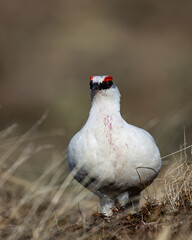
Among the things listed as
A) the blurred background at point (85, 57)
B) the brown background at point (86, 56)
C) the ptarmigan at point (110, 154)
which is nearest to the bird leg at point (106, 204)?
the ptarmigan at point (110, 154)

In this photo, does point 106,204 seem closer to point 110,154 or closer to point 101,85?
point 110,154

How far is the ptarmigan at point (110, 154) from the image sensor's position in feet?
15.2

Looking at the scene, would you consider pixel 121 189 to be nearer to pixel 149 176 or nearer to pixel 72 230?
pixel 149 176

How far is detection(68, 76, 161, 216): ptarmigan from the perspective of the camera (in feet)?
15.2

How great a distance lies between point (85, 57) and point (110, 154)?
1220cm

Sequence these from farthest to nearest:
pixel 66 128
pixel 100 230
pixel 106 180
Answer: pixel 66 128 < pixel 106 180 < pixel 100 230

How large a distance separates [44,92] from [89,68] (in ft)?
4.87

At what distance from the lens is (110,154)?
464cm

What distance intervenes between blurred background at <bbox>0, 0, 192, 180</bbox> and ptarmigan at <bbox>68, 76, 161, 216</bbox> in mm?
6181

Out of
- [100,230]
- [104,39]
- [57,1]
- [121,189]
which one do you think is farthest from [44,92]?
[100,230]

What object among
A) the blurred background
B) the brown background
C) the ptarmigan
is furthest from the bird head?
the brown background

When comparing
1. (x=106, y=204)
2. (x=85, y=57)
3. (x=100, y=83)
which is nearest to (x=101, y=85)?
(x=100, y=83)

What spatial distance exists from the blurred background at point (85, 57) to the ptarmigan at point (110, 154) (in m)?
6.18

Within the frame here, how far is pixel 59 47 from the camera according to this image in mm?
17125
